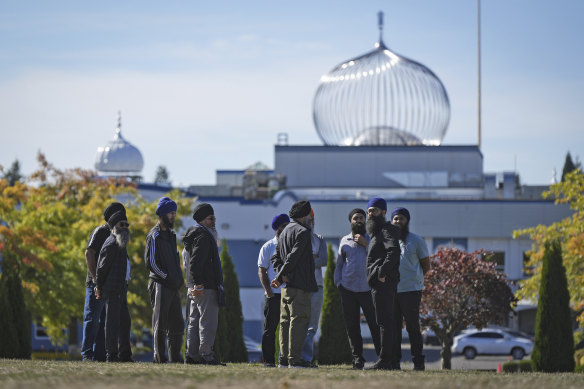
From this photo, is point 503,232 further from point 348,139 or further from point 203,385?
point 203,385

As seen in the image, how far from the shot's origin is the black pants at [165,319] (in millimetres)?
13648

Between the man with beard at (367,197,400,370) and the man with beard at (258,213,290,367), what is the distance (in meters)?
1.37

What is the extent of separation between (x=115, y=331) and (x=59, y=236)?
69.8 ft

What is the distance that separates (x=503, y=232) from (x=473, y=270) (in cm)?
2821

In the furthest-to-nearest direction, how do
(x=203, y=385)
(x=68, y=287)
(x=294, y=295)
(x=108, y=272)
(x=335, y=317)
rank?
(x=68, y=287) < (x=335, y=317) < (x=108, y=272) < (x=294, y=295) < (x=203, y=385)

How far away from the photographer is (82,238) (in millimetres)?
34125

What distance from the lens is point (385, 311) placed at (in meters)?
12.9

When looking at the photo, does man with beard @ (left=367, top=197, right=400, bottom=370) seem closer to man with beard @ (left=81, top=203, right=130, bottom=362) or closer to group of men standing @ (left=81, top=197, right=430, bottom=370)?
group of men standing @ (left=81, top=197, right=430, bottom=370)

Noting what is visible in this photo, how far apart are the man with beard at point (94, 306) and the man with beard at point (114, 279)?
0.17m

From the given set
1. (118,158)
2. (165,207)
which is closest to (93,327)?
(165,207)

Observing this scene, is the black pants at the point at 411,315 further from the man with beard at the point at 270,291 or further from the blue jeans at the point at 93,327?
the blue jeans at the point at 93,327

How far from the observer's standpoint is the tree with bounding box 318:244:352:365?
846 inches

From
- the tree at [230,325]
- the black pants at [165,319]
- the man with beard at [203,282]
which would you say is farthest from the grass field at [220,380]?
the tree at [230,325]

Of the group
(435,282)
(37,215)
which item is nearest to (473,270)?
(435,282)
